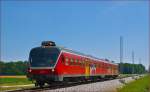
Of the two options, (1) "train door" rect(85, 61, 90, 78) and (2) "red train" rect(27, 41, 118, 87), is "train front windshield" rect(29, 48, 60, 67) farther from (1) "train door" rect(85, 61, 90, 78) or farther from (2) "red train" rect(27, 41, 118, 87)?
(1) "train door" rect(85, 61, 90, 78)

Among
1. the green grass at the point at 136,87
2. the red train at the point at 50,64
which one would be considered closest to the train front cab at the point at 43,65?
the red train at the point at 50,64

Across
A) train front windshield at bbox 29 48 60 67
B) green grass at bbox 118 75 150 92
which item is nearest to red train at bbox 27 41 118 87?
train front windshield at bbox 29 48 60 67

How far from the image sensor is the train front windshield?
98.5ft

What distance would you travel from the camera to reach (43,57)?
1195 inches

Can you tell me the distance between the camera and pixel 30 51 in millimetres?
31062

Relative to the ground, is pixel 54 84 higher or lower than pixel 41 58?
lower

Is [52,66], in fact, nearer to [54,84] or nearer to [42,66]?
[42,66]

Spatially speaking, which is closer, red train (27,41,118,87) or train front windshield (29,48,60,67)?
red train (27,41,118,87)

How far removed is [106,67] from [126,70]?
8725 cm

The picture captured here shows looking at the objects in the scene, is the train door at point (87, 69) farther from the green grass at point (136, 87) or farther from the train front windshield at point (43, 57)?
the train front windshield at point (43, 57)

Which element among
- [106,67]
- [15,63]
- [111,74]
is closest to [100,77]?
[106,67]

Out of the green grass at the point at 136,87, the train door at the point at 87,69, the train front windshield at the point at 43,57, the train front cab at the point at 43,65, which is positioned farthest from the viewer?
the train door at the point at 87,69

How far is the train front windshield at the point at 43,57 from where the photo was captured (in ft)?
98.5

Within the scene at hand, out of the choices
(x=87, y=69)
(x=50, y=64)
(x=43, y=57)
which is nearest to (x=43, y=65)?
(x=50, y=64)
